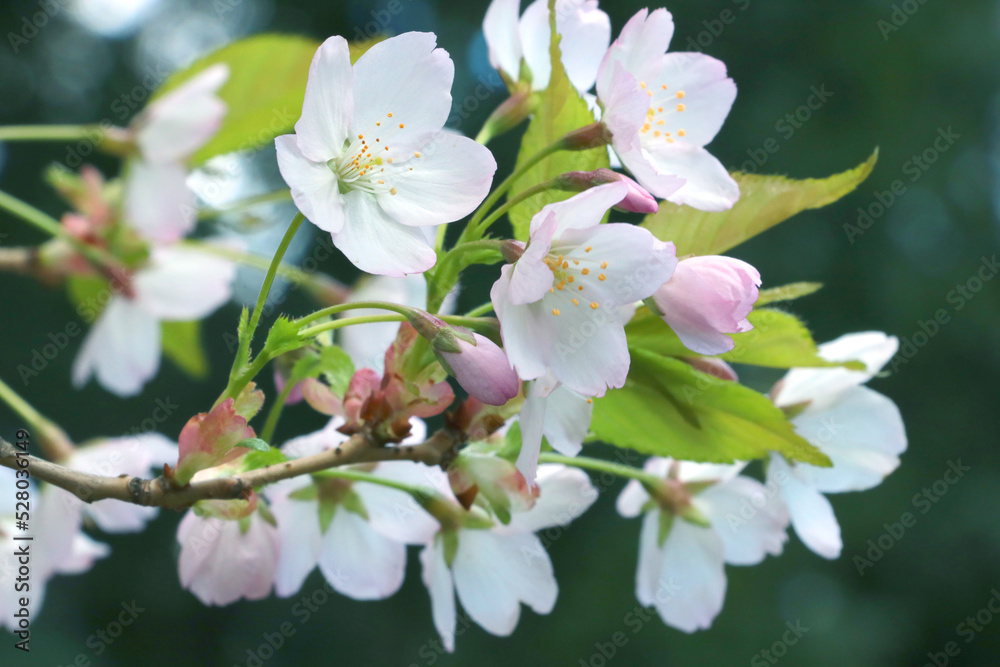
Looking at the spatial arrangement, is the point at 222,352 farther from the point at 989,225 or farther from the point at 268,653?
the point at 989,225

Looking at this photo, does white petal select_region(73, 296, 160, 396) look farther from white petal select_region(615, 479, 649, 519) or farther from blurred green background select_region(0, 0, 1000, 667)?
blurred green background select_region(0, 0, 1000, 667)

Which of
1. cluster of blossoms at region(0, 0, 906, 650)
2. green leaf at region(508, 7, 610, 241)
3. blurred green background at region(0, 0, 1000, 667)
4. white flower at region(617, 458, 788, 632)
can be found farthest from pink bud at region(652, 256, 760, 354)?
blurred green background at region(0, 0, 1000, 667)

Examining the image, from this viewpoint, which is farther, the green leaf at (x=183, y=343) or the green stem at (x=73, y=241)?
the green leaf at (x=183, y=343)

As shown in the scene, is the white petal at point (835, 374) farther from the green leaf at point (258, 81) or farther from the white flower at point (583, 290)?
the green leaf at point (258, 81)

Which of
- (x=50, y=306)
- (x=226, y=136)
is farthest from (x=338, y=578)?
(x=50, y=306)

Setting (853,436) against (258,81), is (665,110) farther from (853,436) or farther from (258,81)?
(258,81)

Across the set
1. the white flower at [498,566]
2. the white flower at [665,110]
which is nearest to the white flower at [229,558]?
the white flower at [498,566]
